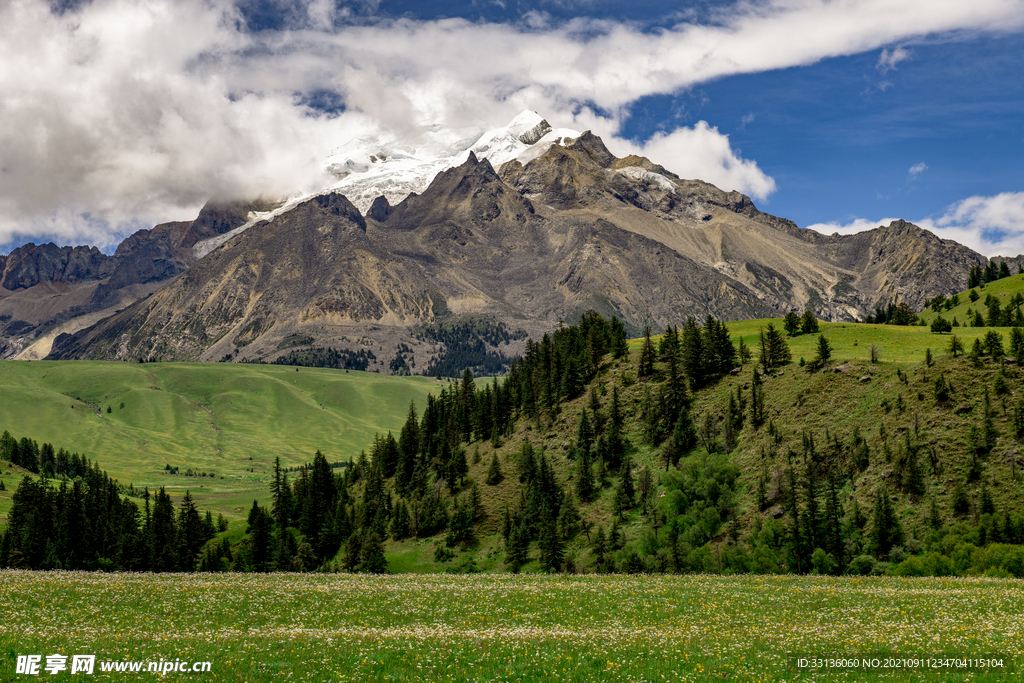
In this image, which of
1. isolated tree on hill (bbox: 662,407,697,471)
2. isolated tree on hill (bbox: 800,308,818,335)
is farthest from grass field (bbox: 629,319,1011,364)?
isolated tree on hill (bbox: 662,407,697,471)

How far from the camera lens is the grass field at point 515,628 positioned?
27281 millimetres

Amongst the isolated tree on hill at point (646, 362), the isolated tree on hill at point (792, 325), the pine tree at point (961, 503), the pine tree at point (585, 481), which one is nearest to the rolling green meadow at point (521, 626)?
the pine tree at point (961, 503)

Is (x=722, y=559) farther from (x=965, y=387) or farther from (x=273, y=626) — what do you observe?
(x=273, y=626)

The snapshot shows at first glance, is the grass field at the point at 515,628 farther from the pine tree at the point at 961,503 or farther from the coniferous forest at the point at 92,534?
the coniferous forest at the point at 92,534

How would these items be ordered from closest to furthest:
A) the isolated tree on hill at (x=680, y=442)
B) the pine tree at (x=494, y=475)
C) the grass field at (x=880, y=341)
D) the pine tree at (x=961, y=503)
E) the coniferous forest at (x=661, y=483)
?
the pine tree at (x=961, y=503) → the coniferous forest at (x=661, y=483) → the isolated tree on hill at (x=680, y=442) → the grass field at (x=880, y=341) → the pine tree at (x=494, y=475)

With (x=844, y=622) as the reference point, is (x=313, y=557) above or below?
below

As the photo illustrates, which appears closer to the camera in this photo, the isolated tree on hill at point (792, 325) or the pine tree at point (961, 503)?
the pine tree at point (961, 503)

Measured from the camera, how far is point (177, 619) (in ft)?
123

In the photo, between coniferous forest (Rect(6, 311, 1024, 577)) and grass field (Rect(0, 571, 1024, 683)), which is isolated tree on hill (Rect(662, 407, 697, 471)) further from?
grass field (Rect(0, 571, 1024, 683))

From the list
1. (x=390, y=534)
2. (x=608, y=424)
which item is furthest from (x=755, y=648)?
(x=390, y=534)

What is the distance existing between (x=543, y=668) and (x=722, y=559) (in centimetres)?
6074

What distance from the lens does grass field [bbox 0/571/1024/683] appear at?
1074 inches

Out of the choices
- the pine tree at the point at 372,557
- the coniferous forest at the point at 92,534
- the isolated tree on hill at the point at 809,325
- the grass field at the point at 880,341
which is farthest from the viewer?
the isolated tree on hill at the point at 809,325

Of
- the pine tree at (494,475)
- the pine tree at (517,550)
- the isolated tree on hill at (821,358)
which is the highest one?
the isolated tree on hill at (821,358)
